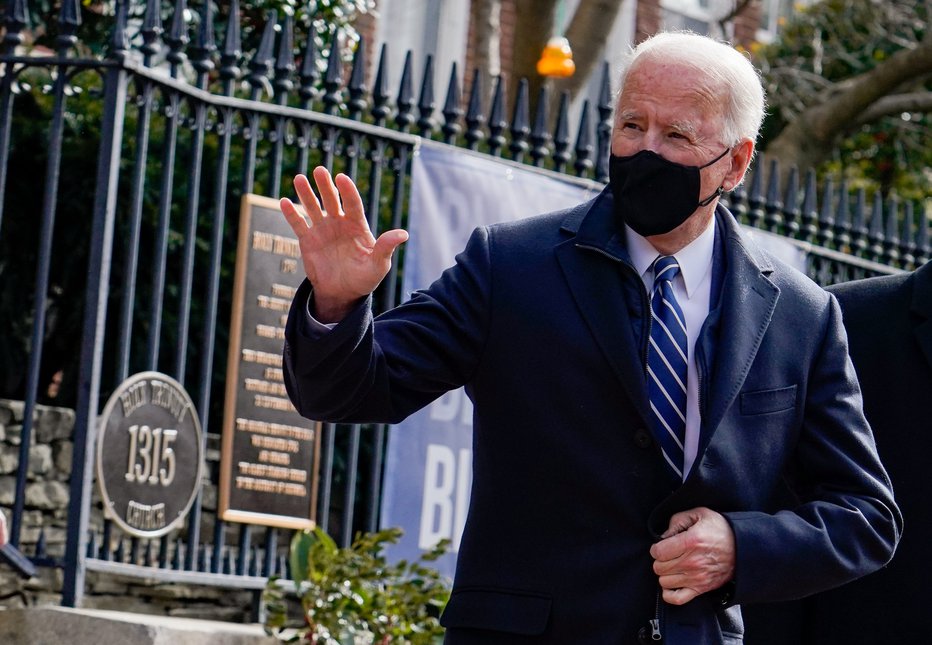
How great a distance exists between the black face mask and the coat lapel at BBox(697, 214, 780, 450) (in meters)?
0.15

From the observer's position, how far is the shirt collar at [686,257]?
2.94 m

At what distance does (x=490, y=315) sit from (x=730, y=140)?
56cm

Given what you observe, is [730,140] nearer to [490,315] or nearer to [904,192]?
[490,315]

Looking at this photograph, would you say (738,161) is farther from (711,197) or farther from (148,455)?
(148,455)

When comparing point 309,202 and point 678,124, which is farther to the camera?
point 678,124

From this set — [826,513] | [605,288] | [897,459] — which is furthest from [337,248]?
[897,459]

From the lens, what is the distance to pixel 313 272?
102 inches

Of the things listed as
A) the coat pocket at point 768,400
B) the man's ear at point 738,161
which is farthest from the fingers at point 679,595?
the man's ear at point 738,161

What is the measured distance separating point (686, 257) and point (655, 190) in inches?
6.5

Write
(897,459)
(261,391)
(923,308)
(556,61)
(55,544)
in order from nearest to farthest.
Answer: (897,459) → (923,308) → (261,391) → (55,544) → (556,61)

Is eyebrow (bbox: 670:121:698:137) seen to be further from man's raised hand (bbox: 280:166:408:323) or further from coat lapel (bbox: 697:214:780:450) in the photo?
man's raised hand (bbox: 280:166:408:323)

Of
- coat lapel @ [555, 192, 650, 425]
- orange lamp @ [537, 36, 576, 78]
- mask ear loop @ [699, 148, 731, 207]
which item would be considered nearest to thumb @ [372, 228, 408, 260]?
coat lapel @ [555, 192, 650, 425]

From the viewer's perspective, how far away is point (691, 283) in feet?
9.67

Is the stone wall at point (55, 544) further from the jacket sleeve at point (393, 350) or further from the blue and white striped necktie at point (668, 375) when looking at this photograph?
the blue and white striped necktie at point (668, 375)
